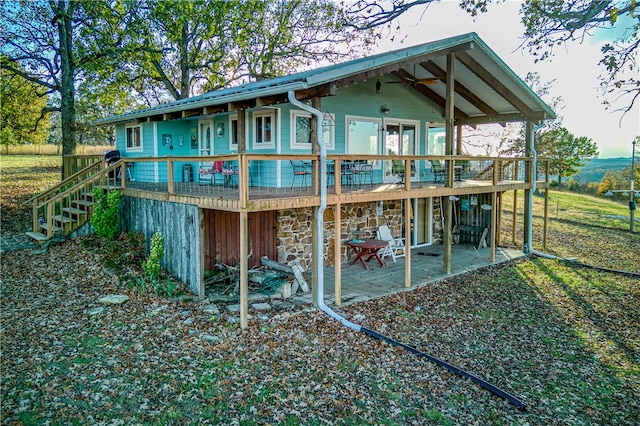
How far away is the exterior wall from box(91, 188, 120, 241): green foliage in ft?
1.60

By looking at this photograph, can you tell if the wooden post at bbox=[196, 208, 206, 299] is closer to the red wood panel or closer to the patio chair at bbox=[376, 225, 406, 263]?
the red wood panel

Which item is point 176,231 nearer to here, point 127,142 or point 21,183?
point 127,142

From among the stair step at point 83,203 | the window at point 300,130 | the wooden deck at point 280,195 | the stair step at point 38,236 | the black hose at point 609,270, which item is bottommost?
the black hose at point 609,270

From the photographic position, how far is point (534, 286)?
33.6ft

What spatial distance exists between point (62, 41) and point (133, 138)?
4.66m

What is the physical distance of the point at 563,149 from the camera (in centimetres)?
2792

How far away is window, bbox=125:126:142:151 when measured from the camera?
1357 centimetres

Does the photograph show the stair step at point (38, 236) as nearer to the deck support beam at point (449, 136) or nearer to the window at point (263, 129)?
the window at point (263, 129)

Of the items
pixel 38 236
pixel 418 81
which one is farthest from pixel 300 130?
pixel 38 236

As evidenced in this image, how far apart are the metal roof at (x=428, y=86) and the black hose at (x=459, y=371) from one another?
4.18m

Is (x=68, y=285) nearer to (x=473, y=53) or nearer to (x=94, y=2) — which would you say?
(x=473, y=53)

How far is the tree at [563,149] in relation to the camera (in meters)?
25.1

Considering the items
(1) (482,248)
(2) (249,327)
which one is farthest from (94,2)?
(1) (482,248)

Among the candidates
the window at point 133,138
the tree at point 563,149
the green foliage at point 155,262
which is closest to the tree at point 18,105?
the window at point 133,138
